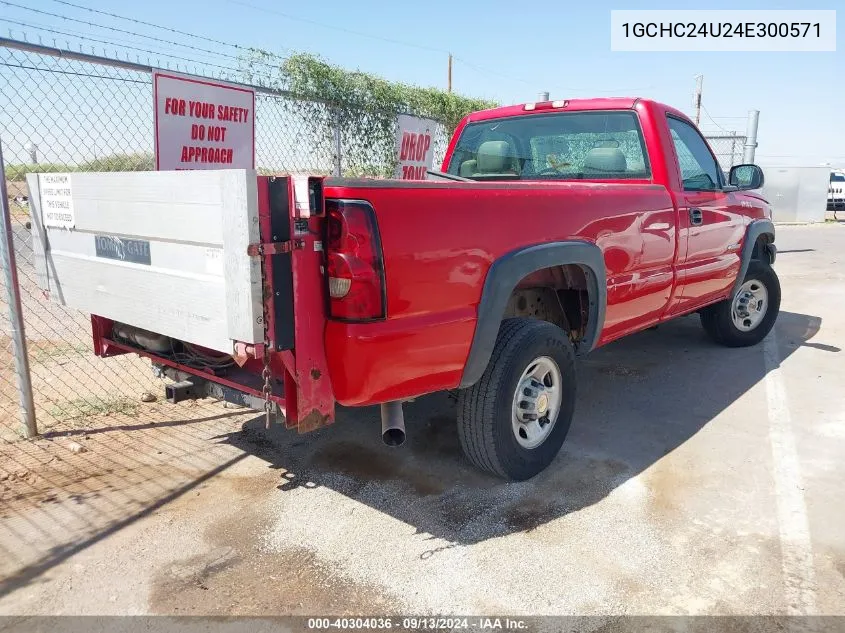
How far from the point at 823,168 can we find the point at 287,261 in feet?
84.8

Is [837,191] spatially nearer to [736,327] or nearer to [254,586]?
[736,327]

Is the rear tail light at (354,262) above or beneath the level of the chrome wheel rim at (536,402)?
above

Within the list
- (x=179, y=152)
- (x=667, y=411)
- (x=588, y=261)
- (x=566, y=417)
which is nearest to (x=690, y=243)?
(x=667, y=411)

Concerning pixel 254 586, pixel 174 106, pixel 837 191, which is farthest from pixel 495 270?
pixel 837 191

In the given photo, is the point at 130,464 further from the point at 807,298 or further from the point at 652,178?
the point at 807,298

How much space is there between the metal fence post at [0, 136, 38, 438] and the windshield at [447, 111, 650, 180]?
305 centimetres

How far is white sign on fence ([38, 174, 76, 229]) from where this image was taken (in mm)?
3291

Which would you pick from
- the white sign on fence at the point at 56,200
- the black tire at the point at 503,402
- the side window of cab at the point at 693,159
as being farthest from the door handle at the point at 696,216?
the white sign on fence at the point at 56,200

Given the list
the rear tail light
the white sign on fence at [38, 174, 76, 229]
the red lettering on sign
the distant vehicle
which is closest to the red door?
the rear tail light

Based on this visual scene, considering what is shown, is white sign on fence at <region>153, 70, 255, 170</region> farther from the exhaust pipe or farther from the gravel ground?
the exhaust pipe

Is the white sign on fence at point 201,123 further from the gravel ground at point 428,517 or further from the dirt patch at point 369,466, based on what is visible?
the dirt patch at point 369,466

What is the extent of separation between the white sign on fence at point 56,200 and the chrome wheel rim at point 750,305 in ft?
17.8

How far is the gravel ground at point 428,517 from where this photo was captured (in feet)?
8.36

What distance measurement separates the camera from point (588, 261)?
137 inches
